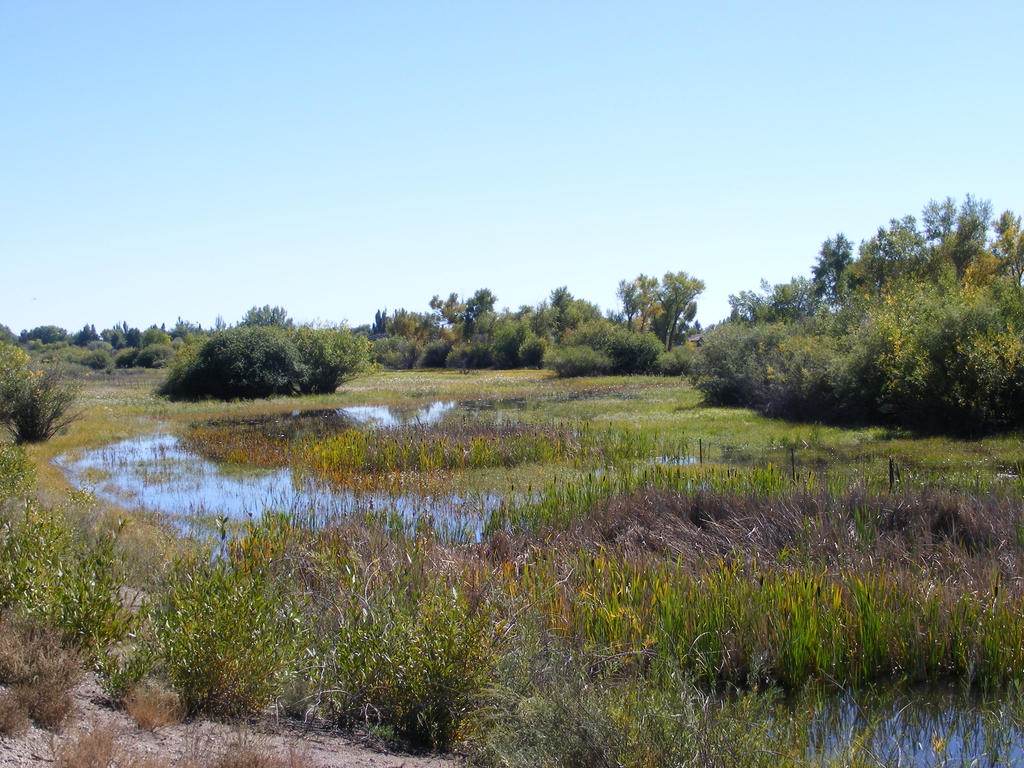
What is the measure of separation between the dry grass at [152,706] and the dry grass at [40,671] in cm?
36

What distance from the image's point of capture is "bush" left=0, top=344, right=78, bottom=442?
23.2 meters

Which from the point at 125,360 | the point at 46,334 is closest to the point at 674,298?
the point at 125,360

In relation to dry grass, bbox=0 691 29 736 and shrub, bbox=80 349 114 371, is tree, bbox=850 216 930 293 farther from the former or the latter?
shrub, bbox=80 349 114 371

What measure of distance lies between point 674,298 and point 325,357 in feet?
184

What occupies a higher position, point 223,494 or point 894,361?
point 894,361

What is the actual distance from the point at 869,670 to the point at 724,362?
30.3m

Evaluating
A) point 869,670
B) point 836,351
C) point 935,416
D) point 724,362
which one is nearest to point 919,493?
point 869,670

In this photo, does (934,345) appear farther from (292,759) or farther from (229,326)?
(229,326)

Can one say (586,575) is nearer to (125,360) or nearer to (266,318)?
(266,318)

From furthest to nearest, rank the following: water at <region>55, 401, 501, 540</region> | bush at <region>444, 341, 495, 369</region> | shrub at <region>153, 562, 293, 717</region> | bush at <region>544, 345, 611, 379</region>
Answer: bush at <region>444, 341, 495, 369</region> → bush at <region>544, 345, 611, 379</region> → water at <region>55, 401, 501, 540</region> → shrub at <region>153, 562, 293, 717</region>

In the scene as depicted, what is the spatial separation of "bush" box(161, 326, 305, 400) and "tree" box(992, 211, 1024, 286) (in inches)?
1864

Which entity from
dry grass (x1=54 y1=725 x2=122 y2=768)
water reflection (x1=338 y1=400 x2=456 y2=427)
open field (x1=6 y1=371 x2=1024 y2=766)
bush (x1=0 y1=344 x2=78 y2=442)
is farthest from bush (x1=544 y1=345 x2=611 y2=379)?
dry grass (x1=54 y1=725 x2=122 y2=768)

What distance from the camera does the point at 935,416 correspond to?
23.7 m

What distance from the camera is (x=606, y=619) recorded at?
24.5 ft
